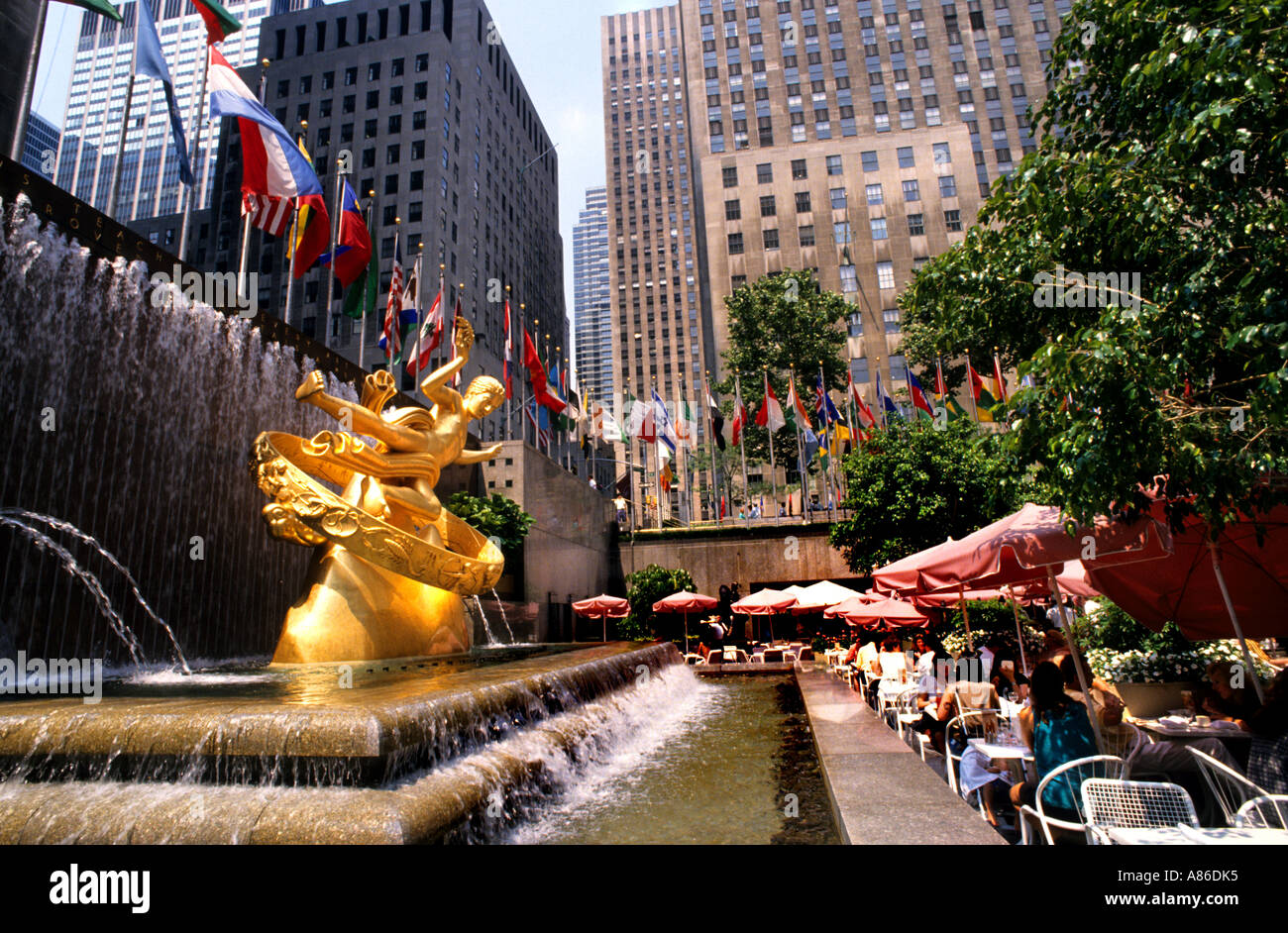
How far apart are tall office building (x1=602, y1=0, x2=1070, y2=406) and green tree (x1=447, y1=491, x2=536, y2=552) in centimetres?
3712

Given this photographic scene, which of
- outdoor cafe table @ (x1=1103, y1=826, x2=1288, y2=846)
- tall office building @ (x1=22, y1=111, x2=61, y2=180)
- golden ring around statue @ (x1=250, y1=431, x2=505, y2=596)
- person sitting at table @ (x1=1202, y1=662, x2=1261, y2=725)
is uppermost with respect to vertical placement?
tall office building @ (x1=22, y1=111, x2=61, y2=180)

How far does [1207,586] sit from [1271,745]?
4.54 meters

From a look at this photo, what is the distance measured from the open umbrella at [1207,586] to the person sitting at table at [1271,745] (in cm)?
305

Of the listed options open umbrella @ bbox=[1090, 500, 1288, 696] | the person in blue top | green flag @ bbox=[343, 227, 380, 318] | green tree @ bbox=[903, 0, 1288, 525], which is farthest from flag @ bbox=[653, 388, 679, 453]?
the person in blue top

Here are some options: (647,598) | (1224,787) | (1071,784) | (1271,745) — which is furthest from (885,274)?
(1071,784)

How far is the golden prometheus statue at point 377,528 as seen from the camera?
9695mm

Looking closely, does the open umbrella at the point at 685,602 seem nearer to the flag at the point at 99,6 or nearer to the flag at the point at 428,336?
the flag at the point at 428,336

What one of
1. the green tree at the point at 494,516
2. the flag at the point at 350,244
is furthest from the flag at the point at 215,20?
→ the green tree at the point at 494,516

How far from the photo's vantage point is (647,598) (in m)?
28.2

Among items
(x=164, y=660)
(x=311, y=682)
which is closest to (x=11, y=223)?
(x=164, y=660)

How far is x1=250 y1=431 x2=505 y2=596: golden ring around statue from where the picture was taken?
975 cm

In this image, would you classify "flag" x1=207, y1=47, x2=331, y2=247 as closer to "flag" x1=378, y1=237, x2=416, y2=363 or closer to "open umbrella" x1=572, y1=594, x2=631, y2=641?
"flag" x1=378, y1=237, x2=416, y2=363

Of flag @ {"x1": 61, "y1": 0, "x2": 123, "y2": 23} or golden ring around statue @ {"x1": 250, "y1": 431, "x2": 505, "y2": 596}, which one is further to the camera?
flag @ {"x1": 61, "y1": 0, "x2": 123, "y2": 23}

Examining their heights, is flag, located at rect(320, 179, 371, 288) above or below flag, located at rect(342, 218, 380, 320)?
above
